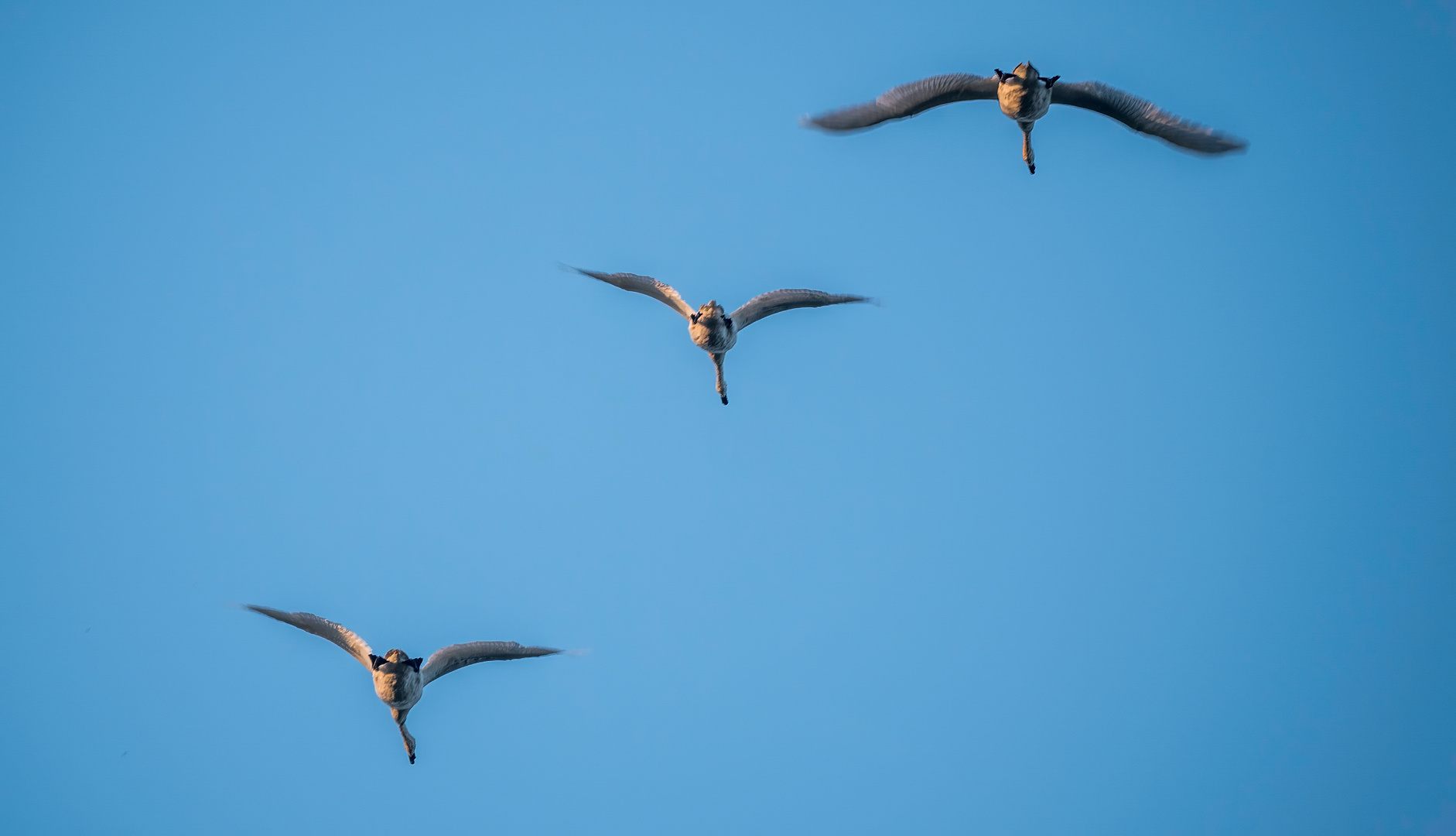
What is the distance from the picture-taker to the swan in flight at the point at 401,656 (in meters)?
43.0

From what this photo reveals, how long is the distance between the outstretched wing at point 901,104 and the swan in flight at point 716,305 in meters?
4.30

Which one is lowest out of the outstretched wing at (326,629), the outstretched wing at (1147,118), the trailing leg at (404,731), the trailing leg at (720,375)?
the trailing leg at (404,731)

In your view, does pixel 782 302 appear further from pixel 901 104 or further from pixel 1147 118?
pixel 1147 118

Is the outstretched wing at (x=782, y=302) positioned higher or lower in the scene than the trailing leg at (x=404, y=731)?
higher

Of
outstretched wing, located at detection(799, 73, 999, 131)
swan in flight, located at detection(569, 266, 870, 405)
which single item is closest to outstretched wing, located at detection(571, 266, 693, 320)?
swan in flight, located at detection(569, 266, 870, 405)

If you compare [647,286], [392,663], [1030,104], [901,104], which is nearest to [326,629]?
[392,663]

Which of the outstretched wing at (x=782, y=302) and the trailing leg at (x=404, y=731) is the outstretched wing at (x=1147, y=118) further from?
the trailing leg at (x=404, y=731)

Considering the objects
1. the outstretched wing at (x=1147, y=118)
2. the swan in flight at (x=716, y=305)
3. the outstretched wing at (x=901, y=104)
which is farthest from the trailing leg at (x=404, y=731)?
the outstretched wing at (x=1147, y=118)

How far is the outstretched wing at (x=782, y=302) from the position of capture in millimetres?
44219

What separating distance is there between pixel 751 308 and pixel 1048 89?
923 centimetres

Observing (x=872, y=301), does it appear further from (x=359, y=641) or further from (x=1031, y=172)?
(x=359, y=641)

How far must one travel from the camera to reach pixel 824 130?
42969mm

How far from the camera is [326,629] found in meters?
43.2

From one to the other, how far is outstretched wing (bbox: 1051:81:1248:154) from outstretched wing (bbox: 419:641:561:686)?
1902cm
